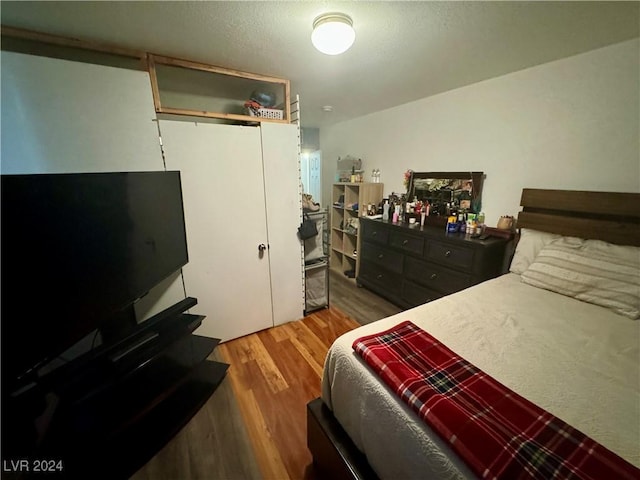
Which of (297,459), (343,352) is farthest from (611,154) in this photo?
(297,459)

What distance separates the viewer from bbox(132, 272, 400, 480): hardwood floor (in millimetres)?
1281

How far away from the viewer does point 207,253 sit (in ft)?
6.50

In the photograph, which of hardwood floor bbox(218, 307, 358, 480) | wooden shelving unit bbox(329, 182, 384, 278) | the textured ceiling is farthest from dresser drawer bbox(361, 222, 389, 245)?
the textured ceiling

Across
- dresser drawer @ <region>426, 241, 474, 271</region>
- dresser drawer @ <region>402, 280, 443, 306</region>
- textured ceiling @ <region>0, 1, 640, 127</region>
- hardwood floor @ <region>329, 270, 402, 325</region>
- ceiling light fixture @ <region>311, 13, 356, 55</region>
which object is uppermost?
textured ceiling @ <region>0, 1, 640, 127</region>

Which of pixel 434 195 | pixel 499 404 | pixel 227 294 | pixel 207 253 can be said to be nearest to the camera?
pixel 499 404

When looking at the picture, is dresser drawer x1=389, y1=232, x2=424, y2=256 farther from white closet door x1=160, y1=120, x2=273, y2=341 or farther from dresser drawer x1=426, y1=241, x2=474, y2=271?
white closet door x1=160, y1=120, x2=273, y2=341

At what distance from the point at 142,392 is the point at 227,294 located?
0.88 metres

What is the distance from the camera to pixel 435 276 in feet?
7.81

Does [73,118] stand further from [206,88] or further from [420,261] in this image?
[420,261]

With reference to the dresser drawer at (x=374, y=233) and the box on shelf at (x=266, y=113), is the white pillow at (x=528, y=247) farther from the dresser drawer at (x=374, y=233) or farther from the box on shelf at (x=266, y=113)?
the box on shelf at (x=266, y=113)

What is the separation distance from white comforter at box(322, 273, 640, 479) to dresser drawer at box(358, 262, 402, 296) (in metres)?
1.23

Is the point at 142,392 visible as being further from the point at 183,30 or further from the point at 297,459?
the point at 183,30

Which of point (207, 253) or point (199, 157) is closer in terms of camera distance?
point (199, 157)

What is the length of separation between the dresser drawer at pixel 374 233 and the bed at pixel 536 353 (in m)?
1.22
